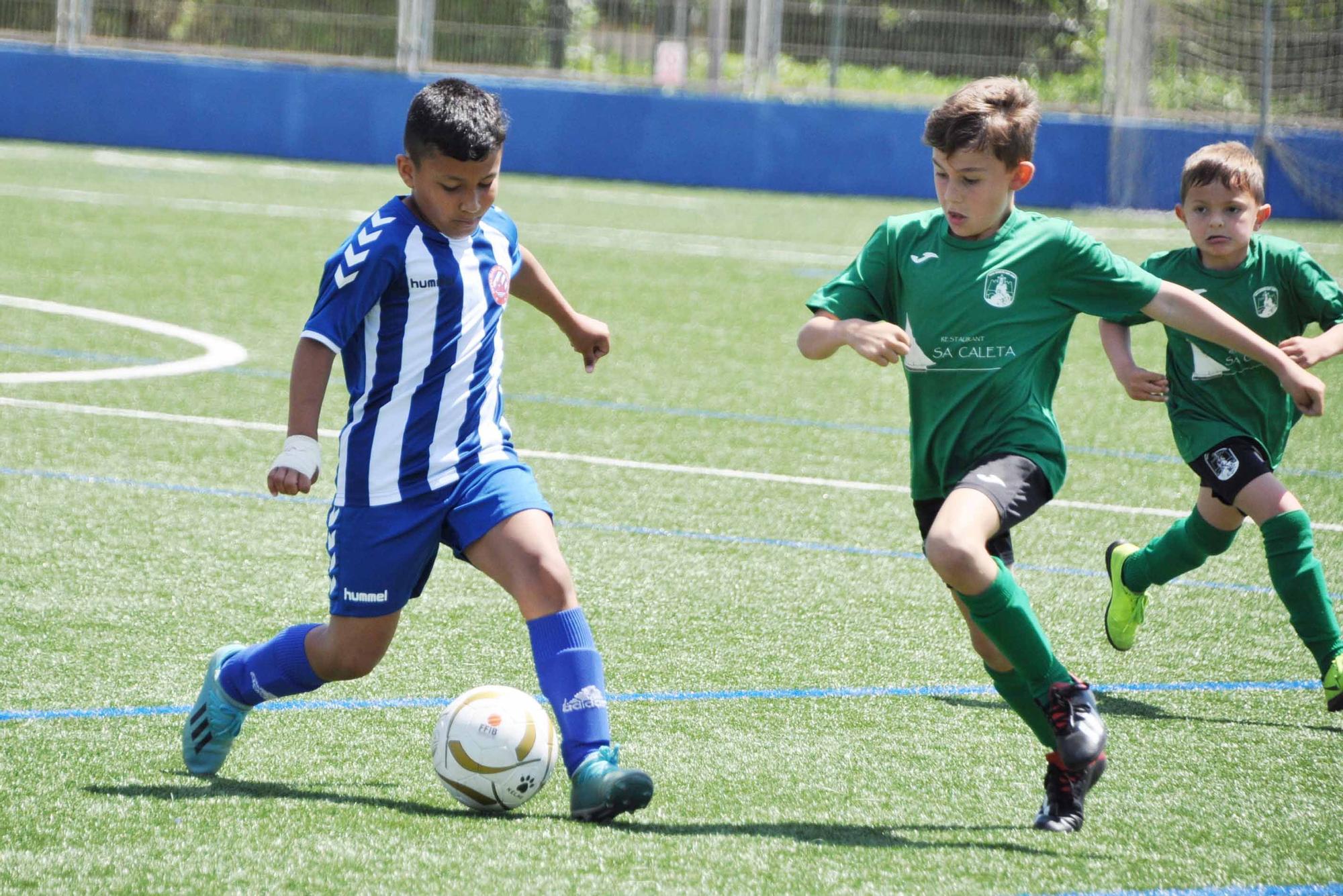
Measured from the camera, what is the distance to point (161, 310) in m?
10.5

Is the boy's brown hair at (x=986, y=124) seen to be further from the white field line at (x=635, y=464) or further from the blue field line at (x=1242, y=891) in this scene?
the white field line at (x=635, y=464)

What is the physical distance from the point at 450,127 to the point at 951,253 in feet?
3.91

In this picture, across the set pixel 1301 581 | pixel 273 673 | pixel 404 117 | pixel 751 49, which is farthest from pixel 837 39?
pixel 273 673

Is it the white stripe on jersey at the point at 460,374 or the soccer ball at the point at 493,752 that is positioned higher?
the white stripe on jersey at the point at 460,374

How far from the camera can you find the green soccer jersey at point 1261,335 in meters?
4.87

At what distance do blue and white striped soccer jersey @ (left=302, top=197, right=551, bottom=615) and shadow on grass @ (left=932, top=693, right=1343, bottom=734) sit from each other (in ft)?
4.84

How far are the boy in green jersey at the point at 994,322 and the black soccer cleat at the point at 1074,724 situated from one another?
12mm

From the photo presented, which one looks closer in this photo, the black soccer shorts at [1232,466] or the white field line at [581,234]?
the black soccer shorts at [1232,466]

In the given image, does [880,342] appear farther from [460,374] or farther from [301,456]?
[301,456]

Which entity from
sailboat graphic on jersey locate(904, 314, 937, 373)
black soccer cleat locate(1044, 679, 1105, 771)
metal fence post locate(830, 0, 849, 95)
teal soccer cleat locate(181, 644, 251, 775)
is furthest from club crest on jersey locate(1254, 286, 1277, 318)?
metal fence post locate(830, 0, 849, 95)

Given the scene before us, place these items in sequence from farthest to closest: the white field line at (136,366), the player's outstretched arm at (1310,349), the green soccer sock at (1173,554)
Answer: the white field line at (136,366)
the green soccer sock at (1173,554)
the player's outstretched arm at (1310,349)

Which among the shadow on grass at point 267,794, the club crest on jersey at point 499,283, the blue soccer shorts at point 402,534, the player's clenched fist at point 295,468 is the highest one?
the club crest on jersey at point 499,283

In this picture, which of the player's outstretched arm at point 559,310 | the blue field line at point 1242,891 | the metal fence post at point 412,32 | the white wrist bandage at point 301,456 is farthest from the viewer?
the metal fence post at point 412,32

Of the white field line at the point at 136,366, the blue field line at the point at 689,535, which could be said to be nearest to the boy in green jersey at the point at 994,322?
the blue field line at the point at 689,535
